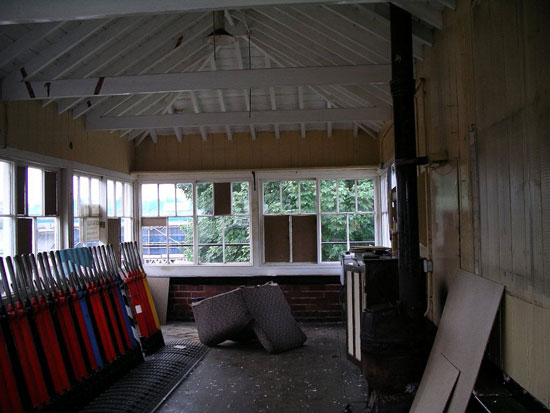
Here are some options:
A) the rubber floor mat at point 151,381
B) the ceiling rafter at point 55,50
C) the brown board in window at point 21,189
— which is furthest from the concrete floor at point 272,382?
Answer: the ceiling rafter at point 55,50

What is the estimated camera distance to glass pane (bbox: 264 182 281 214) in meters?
8.82

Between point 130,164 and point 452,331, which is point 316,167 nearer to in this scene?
point 130,164

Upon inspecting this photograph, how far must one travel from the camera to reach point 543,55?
2.16 m

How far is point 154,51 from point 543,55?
17.3ft

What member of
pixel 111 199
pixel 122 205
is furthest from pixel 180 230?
pixel 111 199

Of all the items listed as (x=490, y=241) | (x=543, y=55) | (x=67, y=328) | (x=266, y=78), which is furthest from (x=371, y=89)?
(x=67, y=328)

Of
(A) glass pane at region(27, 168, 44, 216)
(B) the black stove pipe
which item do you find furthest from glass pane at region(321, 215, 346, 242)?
(A) glass pane at region(27, 168, 44, 216)

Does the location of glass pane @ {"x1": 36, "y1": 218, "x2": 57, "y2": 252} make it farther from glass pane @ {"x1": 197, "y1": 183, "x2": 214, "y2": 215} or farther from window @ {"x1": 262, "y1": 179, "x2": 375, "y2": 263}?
window @ {"x1": 262, "y1": 179, "x2": 375, "y2": 263}

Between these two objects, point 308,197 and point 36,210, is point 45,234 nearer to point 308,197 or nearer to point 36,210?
point 36,210

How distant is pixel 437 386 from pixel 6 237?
15.5 feet

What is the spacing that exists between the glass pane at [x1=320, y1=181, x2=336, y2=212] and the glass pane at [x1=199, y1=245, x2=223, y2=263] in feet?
7.03

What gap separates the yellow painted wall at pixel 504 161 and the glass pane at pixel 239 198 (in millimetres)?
5200

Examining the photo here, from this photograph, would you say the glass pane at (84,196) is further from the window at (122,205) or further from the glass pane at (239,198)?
the glass pane at (239,198)

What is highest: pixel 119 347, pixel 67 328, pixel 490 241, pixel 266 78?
pixel 266 78
